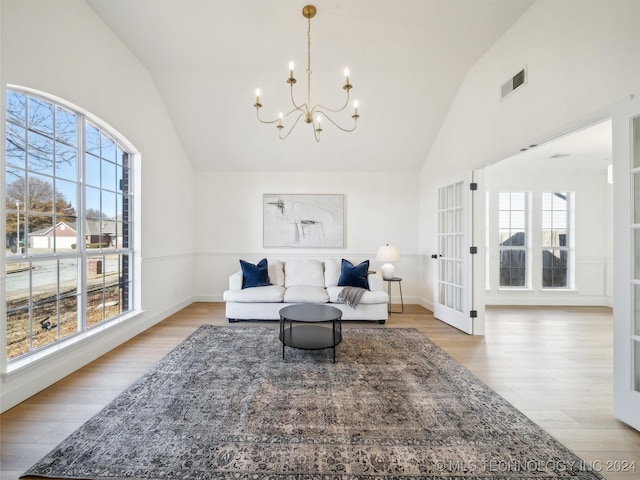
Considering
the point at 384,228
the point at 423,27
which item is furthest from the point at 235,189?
the point at 423,27

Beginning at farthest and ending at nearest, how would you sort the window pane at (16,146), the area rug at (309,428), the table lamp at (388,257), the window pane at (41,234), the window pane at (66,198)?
1. the table lamp at (388,257)
2. the window pane at (66,198)
3. the window pane at (41,234)
4. the window pane at (16,146)
5. the area rug at (309,428)

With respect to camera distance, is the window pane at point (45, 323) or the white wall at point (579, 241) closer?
the window pane at point (45, 323)

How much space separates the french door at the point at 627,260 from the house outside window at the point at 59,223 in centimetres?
428

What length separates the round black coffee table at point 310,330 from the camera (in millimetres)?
2715

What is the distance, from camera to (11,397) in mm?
1970

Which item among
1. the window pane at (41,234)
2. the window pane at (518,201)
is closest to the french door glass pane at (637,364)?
the window pane at (518,201)

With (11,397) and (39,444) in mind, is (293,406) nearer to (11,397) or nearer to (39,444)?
(39,444)

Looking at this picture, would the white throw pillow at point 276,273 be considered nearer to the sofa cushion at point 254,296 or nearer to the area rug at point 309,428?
the sofa cushion at point 254,296

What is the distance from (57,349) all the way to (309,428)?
2.26 meters

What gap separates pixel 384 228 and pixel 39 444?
4.82 meters

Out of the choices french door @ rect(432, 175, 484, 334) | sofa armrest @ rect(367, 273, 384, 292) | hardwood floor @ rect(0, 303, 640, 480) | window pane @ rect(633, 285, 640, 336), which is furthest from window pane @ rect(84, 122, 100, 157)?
window pane @ rect(633, 285, 640, 336)

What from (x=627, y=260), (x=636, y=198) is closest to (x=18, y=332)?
(x=627, y=260)

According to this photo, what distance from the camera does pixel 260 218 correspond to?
17.1ft

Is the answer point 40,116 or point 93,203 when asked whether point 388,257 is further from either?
point 40,116
